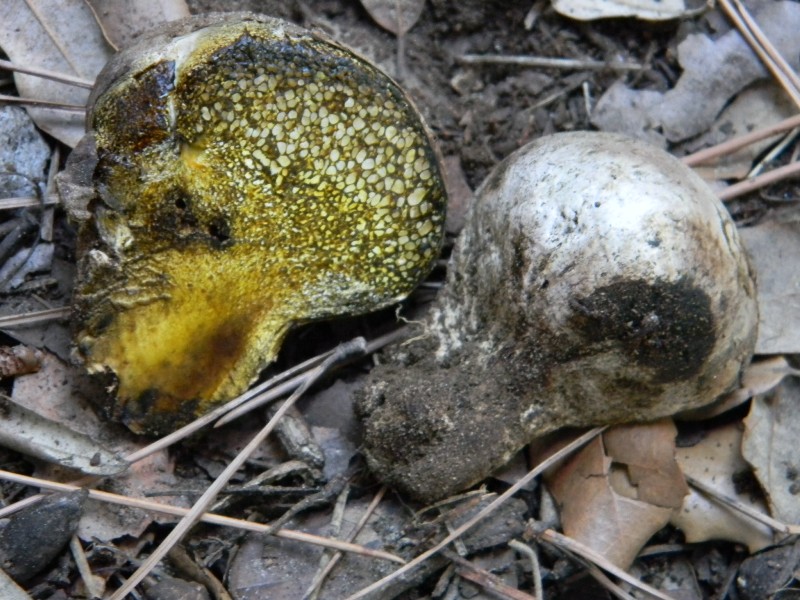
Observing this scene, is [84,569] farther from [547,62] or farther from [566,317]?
[547,62]

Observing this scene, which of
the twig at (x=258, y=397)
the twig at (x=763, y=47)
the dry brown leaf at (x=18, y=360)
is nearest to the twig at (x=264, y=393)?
the twig at (x=258, y=397)

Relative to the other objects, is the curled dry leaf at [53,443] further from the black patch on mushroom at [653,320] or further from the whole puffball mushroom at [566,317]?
the black patch on mushroom at [653,320]

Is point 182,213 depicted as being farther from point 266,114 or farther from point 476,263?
point 476,263

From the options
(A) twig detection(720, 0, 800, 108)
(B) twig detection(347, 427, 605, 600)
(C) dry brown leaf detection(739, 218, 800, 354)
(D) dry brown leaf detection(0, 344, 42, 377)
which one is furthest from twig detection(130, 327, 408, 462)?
(A) twig detection(720, 0, 800, 108)

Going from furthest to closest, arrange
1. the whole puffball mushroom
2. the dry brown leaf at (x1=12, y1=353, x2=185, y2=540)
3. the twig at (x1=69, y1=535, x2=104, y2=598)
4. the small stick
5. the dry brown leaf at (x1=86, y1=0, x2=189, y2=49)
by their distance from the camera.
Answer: the small stick
the dry brown leaf at (x1=86, y1=0, x2=189, y2=49)
the dry brown leaf at (x1=12, y1=353, x2=185, y2=540)
the twig at (x1=69, y1=535, x2=104, y2=598)
the whole puffball mushroom

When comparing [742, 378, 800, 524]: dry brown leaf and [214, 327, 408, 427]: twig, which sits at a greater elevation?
[214, 327, 408, 427]: twig

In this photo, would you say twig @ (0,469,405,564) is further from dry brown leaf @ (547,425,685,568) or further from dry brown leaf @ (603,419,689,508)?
dry brown leaf @ (603,419,689,508)
